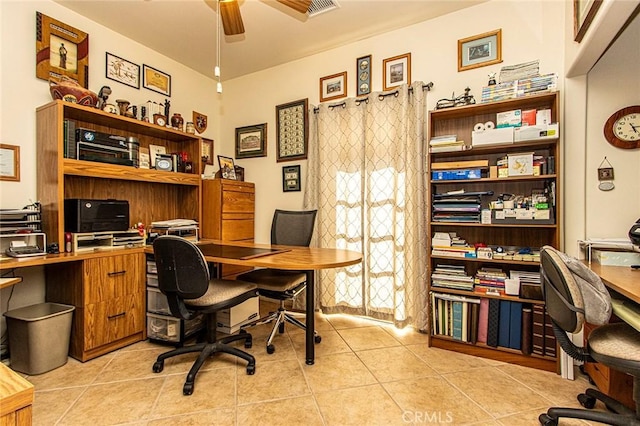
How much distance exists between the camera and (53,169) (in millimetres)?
2271

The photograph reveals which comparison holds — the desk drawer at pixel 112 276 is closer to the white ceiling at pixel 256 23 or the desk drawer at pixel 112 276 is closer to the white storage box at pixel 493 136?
the white ceiling at pixel 256 23

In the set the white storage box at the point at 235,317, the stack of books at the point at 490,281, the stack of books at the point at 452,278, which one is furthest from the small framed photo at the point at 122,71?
the stack of books at the point at 490,281

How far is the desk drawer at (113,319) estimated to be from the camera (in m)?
2.18

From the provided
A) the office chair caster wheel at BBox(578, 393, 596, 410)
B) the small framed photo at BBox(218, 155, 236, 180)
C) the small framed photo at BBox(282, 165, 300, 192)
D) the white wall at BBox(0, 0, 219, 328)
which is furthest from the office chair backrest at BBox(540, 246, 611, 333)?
the white wall at BBox(0, 0, 219, 328)

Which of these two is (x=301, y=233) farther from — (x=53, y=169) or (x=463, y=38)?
(x=463, y=38)

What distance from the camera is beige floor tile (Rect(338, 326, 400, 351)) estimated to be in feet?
8.09

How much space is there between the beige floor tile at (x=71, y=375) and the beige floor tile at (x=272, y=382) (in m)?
0.97

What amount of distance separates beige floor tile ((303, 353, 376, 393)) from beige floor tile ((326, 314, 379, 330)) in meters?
0.59

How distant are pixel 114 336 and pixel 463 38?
3.77 metres

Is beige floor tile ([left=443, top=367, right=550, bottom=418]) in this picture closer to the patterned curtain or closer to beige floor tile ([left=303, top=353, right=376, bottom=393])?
beige floor tile ([left=303, top=353, right=376, bottom=393])

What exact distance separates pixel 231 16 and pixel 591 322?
2.70 m

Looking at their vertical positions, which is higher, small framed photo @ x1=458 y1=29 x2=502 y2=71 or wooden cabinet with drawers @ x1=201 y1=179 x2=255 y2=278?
small framed photo @ x1=458 y1=29 x2=502 y2=71

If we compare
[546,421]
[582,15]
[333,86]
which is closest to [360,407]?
[546,421]

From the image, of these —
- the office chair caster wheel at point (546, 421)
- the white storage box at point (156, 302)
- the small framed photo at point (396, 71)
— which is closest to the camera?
the office chair caster wheel at point (546, 421)
